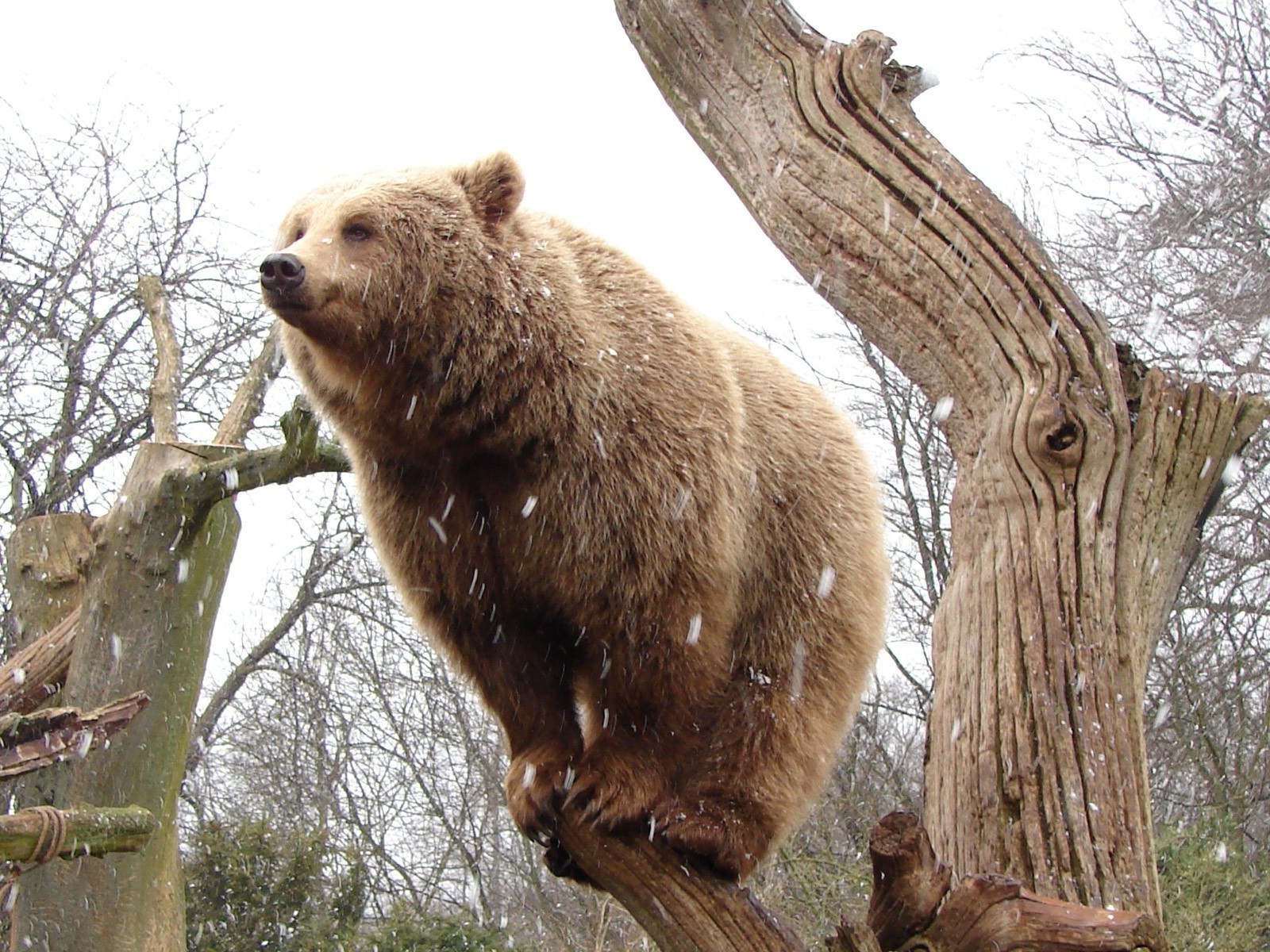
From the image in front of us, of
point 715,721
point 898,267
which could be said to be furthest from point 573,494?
point 898,267

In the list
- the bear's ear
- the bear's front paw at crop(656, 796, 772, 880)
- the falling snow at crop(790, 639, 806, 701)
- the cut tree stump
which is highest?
the bear's ear

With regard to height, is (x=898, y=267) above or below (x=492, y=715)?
above

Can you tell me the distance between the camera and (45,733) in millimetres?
3379

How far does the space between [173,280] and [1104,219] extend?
7.16 m

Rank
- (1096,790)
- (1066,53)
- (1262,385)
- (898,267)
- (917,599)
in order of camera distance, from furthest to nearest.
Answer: (917,599) → (1066,53) → (1262,385) → (898,267) → (1096,790)

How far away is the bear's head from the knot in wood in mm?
1353

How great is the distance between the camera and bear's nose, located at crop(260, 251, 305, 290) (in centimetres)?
254

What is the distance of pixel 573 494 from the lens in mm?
2646

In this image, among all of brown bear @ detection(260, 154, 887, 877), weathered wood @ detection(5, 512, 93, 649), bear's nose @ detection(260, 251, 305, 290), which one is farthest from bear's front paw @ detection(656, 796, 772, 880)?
weathered wood @ detection(5, 512, 93, 649)

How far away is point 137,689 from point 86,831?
2197mm

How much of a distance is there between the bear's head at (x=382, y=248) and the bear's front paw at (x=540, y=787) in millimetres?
1067

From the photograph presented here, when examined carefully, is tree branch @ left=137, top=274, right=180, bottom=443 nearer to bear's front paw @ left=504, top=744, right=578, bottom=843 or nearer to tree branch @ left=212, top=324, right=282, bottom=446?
tree branch @ left=212, top=324, right=282, bottom=446

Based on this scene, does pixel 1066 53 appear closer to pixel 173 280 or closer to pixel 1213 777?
pixel 1213 777

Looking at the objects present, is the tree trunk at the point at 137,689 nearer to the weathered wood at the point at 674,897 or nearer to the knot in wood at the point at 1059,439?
the weathered wood at the point at 674,897
